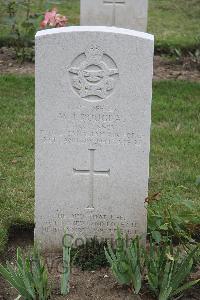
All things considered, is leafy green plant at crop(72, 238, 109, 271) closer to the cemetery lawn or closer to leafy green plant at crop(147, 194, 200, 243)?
leafy green plant at crop(147, 194, 200, 243)

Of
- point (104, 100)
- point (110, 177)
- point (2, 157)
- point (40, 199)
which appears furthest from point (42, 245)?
point (2, 157)

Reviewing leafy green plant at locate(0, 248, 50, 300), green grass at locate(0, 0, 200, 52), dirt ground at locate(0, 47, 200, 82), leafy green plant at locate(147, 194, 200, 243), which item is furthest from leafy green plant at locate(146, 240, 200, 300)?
green grass at locate(0, 0, 200, 52)

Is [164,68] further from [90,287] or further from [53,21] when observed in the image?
[90,287]

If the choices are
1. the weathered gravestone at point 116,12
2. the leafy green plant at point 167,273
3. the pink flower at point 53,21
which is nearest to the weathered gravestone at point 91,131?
the leafy green plant at point 167,273

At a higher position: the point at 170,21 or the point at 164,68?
the point at 170,21

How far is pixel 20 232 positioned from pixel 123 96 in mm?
1204

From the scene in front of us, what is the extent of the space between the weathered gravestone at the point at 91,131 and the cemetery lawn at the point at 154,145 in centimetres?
44

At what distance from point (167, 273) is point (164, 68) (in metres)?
5.30

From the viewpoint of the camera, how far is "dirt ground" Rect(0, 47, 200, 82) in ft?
27.3

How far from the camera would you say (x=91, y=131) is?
4.07 meters

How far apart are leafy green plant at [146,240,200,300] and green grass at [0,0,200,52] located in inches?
233

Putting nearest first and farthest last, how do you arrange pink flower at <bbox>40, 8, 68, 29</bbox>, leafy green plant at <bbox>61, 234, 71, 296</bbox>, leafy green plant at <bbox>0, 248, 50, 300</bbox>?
1. leafy green plant at <bbox>0, 248, 50, 300</bbox>
2. leafy green plant at <bbox>61, 234, 71, 296</bbox>
3. pink flower at <bbox>40, 8, 68, 29</bbox>

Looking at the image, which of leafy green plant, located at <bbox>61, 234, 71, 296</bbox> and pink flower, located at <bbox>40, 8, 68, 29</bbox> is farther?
pink flower, located at <bbox>40, 8, 68, 29</bbox>

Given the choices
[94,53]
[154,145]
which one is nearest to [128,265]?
[94,53]
